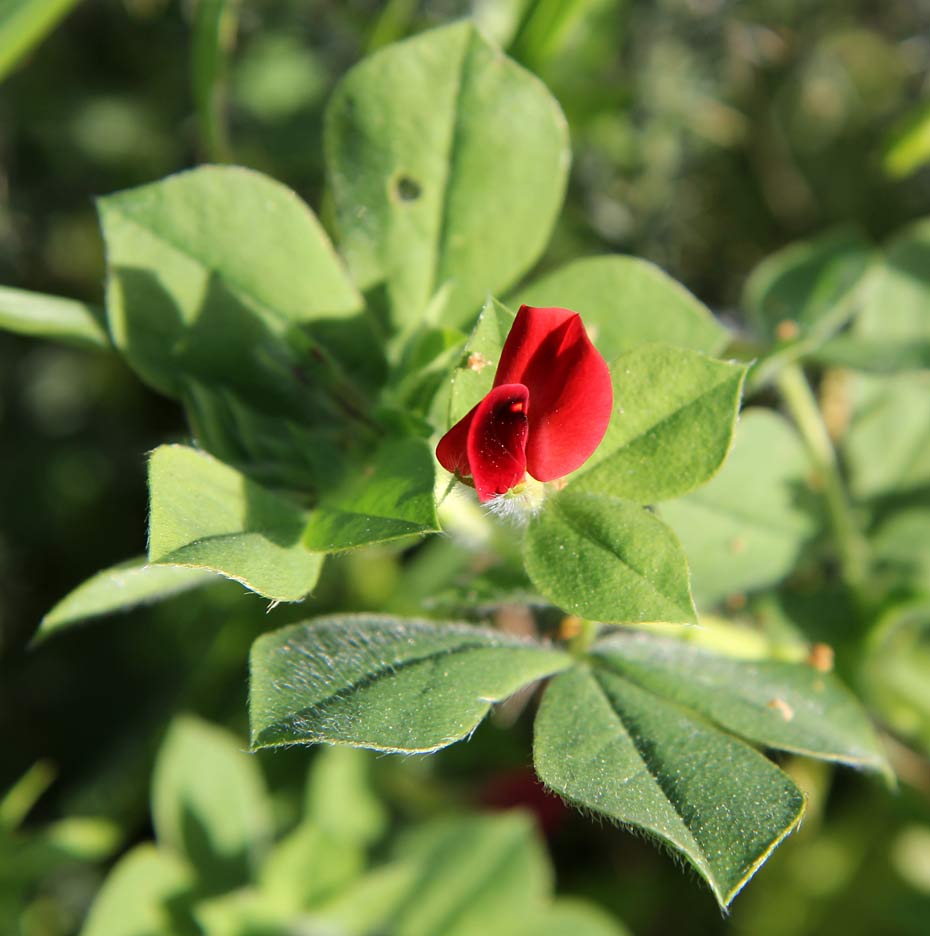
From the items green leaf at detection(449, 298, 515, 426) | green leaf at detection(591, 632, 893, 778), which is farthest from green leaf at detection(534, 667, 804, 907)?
green leaf at detection(449, 298, 515, 426)

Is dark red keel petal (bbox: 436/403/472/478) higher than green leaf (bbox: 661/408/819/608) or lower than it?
higher

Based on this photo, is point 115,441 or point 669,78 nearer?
point 669,78

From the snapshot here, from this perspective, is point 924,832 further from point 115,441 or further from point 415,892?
point 115,441

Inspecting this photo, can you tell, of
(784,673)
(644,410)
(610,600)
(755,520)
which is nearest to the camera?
(610,600)

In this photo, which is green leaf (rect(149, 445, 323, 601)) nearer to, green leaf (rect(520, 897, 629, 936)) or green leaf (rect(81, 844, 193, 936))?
green leaf (rect(81, 844, 193, 936))

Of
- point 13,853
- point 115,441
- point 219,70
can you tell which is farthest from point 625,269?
point 115,441
